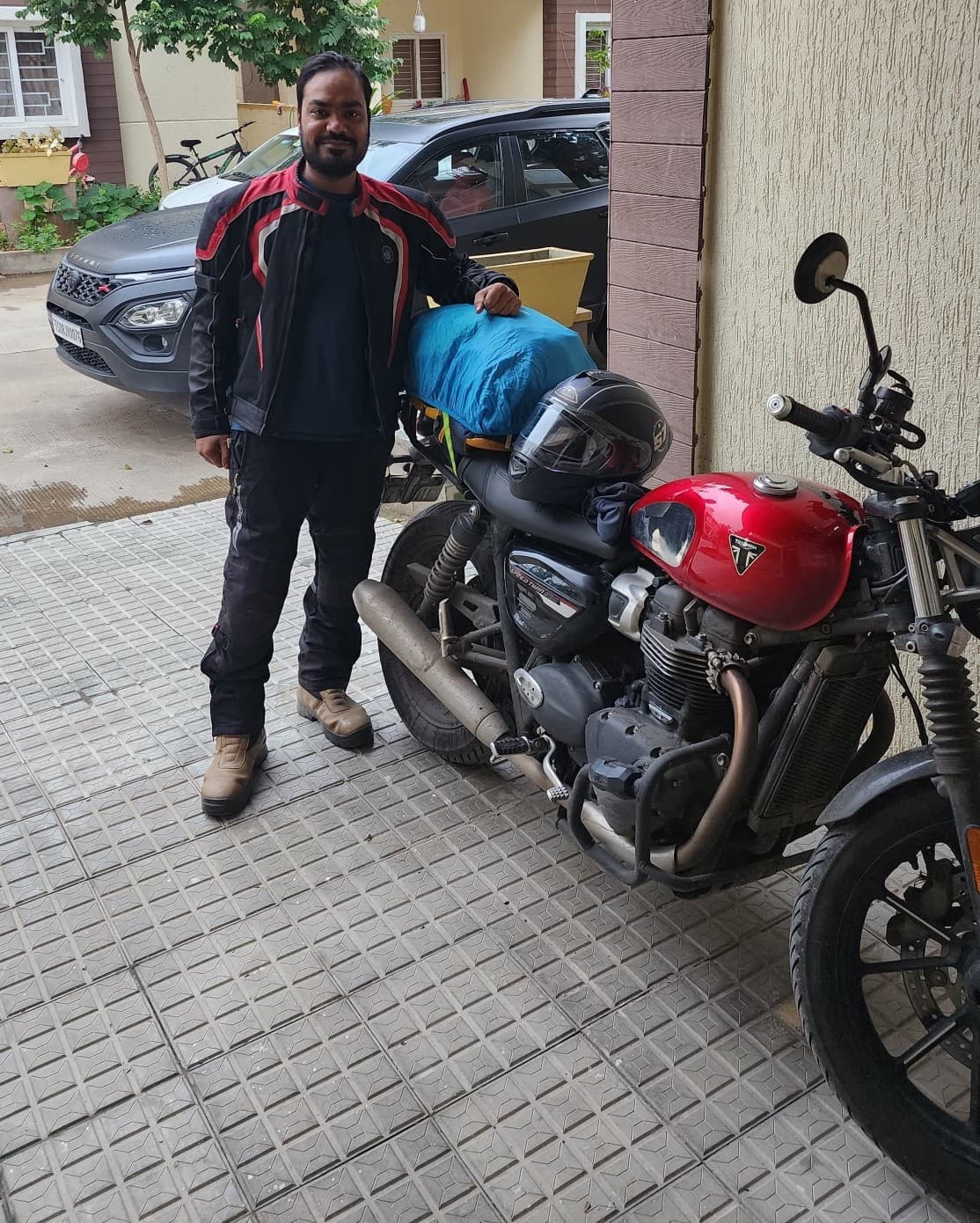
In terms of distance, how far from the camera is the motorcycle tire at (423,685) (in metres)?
3.35

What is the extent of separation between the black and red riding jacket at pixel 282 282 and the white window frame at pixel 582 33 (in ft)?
53.6

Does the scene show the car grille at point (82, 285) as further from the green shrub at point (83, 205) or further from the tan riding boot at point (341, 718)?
the green shrub at point (83, 205)

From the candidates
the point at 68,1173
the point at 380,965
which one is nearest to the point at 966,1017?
the point at 380,965

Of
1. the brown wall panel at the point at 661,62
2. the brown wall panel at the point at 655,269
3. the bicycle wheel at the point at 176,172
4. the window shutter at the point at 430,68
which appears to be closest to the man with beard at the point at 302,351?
the brown wall panel at the point at 655,269

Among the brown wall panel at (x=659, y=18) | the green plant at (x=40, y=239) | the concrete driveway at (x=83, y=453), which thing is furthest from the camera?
the green plant at (x=40, y=239)

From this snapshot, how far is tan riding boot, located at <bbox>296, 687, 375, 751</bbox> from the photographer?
3.64 m

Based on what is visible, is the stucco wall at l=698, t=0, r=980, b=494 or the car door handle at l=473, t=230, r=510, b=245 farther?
the car door handle at l=473, t=230, r=510, b=245

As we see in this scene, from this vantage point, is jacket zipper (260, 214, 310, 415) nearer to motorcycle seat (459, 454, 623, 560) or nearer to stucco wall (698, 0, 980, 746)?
motorcycle seat (459, 454, 623, 560)

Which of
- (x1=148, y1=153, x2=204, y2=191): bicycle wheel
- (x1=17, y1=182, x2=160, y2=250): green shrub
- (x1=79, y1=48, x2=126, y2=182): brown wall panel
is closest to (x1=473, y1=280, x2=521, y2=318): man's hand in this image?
(x1=148, y1=153, x2=204, y2=191): bicycle wheel

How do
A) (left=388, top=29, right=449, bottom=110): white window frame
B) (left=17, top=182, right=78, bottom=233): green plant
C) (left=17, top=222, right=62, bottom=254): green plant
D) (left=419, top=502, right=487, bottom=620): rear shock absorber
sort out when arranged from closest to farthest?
1. (left=419, top=502, right=487, bottom=620): rear shock absorber
2. (left=17, top=222, right=62, bottom=254): green plant
3. (left=17, top=182, right=78, bottom=233): green plant
4. (left=388, top=29, right=449, bottom=110): white window frame

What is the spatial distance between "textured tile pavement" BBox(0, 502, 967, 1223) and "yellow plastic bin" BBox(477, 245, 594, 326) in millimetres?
2310

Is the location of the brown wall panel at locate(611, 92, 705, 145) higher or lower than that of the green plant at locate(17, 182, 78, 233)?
higher

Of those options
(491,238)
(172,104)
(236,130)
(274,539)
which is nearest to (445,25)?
(172,104)

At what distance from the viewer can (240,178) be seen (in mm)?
7926
